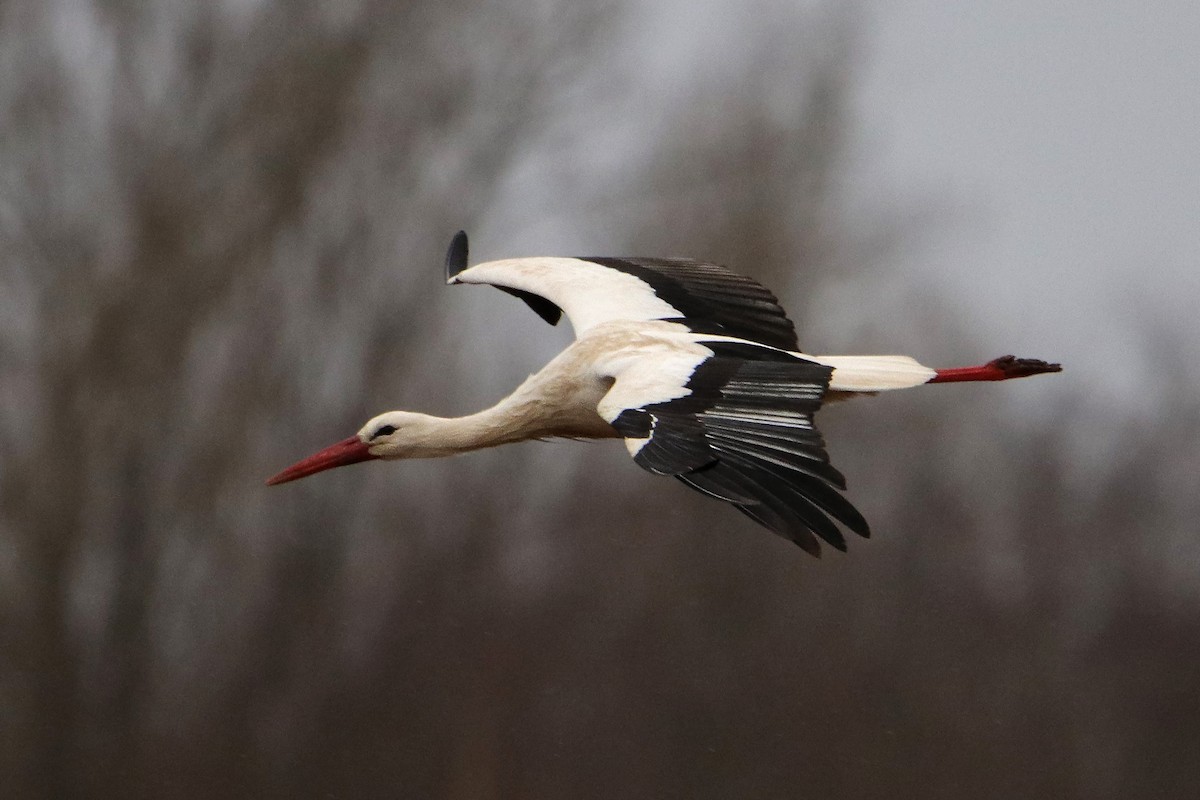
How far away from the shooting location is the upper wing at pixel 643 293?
281 inches

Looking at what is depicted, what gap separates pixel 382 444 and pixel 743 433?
230 cm

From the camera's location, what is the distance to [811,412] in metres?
5.41

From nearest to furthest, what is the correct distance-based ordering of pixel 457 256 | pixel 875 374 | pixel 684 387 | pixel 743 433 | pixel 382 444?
pixel 743 433
pixel 684 387
pixel 875 374
pixel 382 444
pixel 457 256

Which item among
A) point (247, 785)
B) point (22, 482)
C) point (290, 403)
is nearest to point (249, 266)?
point (290, 403)

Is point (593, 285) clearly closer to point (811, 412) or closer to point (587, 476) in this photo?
point (811, 412)

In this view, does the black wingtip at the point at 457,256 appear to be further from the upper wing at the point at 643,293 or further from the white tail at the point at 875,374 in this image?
the white tail at the point at 875,374

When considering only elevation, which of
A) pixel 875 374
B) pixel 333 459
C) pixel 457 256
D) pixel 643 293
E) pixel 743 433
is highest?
pixel 457 256

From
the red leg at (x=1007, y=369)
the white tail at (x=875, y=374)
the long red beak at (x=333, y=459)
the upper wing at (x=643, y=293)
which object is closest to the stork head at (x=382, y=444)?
the long red beak at (x=333, y=459)

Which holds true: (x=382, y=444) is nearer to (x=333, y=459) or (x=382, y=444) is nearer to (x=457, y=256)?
(x=333, y=459)

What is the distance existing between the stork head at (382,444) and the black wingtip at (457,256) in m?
1.03

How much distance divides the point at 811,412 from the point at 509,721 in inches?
500

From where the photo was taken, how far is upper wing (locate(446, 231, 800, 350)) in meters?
7.13

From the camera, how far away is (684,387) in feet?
18.6

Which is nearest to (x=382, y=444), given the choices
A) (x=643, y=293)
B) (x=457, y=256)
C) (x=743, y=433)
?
(x=643, y=293)
